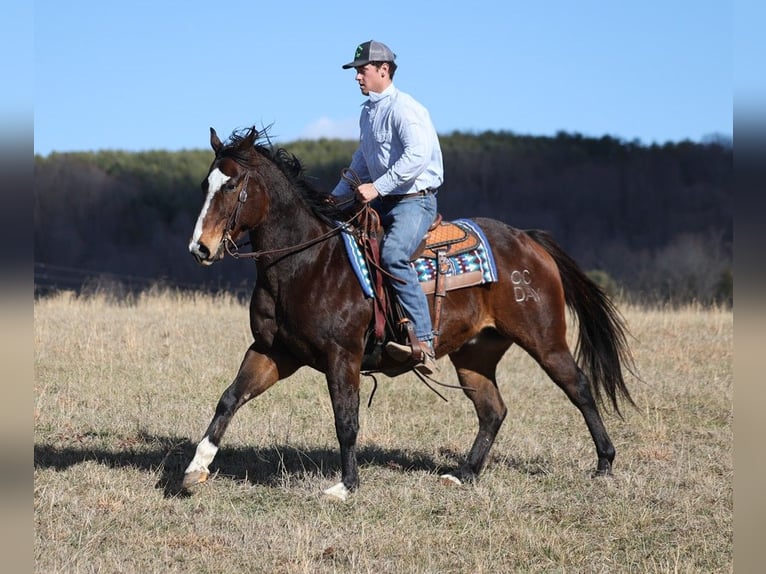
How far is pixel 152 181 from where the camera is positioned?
46938mm

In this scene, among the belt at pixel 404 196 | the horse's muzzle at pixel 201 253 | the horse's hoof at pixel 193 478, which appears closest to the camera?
the horse's muzzle at pixel 201 253

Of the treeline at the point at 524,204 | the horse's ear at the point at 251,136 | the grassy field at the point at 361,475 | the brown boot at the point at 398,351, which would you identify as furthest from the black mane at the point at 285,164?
the treeline at the point at 524,204

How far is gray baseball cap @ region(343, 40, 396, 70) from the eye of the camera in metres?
7.08

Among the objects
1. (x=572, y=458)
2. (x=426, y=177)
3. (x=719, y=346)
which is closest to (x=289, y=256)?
(x=426, y=177)

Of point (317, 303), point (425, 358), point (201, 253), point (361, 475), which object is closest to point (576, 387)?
point (425, 358)

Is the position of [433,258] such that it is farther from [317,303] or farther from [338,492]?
[338,492]

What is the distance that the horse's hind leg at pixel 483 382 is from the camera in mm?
7957

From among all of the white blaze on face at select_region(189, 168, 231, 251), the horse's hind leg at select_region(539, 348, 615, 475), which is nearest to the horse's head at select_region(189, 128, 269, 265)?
the white blaze on face at select_region(189, 168, 231, 251)

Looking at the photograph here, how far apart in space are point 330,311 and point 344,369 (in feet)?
1.41

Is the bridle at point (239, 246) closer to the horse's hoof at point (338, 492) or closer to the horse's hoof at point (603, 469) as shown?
the horse's hoof at point (338, 492)

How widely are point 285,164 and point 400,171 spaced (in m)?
0.90

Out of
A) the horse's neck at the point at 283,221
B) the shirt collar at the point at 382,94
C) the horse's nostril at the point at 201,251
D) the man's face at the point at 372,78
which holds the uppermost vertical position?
the man's face at the point at 372,78
